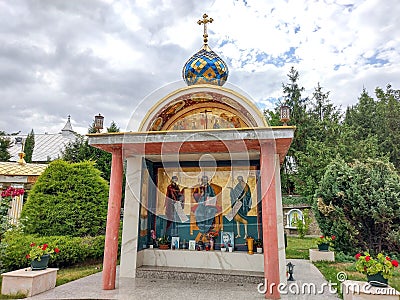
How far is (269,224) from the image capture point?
17.4ft

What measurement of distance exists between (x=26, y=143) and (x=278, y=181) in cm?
2567

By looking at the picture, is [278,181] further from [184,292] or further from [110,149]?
[110,149]

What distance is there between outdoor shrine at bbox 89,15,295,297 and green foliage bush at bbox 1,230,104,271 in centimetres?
223

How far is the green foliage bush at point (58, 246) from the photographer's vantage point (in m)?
7.21

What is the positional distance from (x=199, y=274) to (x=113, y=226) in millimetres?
2252

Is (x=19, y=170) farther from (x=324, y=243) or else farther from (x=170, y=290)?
(x=324, y=243)

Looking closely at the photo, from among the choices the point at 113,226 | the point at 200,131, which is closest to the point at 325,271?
the point at 200,131

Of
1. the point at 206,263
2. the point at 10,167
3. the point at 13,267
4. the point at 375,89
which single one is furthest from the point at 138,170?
the point at 375,89

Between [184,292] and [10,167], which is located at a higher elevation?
[10,167]

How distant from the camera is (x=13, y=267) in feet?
23.9

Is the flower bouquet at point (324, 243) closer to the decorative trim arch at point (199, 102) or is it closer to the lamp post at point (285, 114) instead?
the decorative trim arch at point (199, 102)

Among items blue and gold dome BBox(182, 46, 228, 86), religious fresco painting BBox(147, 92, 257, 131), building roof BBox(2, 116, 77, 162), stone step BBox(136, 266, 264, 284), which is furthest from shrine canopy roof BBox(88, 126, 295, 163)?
building roof BBox(2, 116, 77, 162)

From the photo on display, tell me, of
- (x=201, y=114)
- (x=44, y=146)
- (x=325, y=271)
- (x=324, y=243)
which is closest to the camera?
(x=201, y=114)

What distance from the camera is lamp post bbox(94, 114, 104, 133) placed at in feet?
20.3
